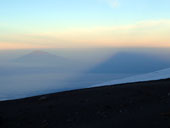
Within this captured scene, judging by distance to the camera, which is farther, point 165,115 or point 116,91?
point 116,91

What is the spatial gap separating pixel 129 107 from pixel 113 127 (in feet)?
5.38

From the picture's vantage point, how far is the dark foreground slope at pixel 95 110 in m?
6.00

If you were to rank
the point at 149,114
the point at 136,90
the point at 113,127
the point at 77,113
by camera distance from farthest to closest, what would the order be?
the point at 136,90 → the point at 77,113 → the point at 149,114 → the point at 113,127

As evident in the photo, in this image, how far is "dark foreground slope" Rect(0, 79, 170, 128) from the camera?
6.00 metres

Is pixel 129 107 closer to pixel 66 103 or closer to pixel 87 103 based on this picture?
pixel 87 103

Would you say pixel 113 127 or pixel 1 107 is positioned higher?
pixel 1 107

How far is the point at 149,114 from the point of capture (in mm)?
6250

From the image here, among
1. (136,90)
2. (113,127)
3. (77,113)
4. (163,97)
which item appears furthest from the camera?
(136,90)

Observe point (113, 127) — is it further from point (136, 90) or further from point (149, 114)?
point (136, 90)

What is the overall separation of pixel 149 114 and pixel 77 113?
201 centimetres

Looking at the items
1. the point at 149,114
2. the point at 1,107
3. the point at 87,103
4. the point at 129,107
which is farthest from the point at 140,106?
the point at 1,107

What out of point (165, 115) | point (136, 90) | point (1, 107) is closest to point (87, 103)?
point (136, 90)

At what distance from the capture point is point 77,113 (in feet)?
23.3

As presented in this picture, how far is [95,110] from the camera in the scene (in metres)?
7.20
